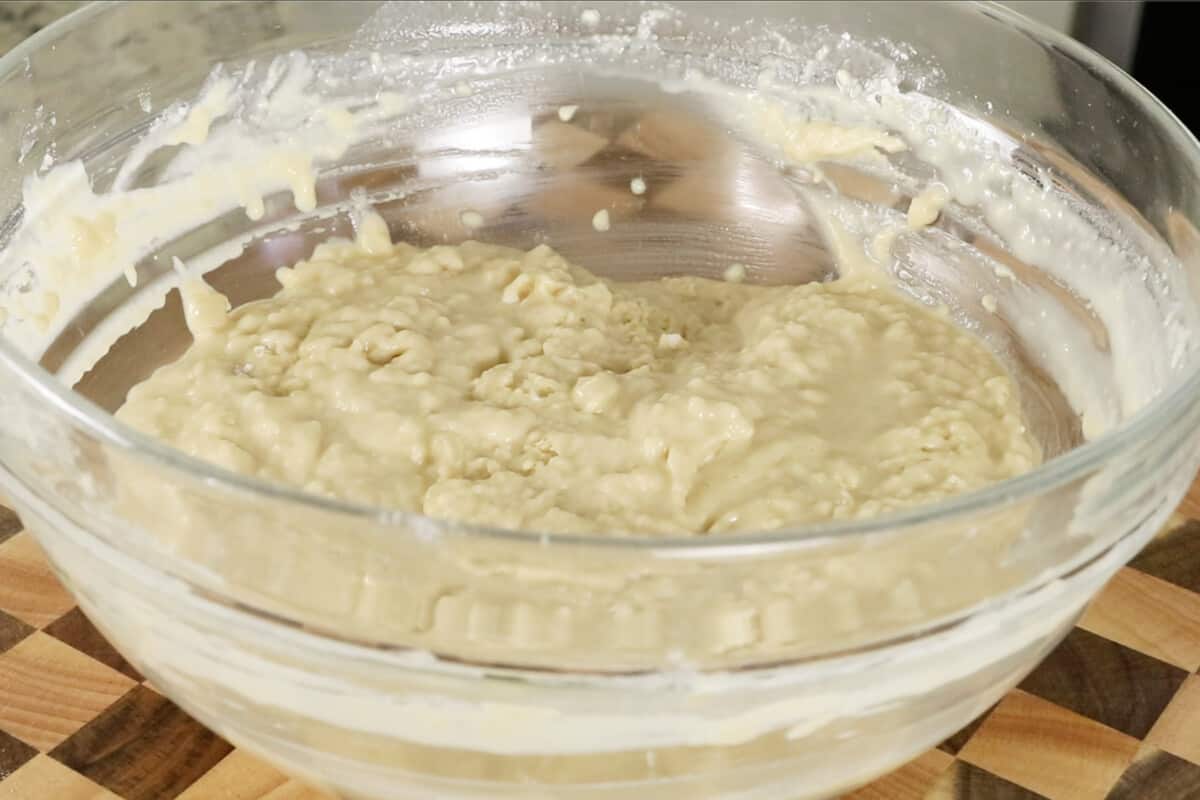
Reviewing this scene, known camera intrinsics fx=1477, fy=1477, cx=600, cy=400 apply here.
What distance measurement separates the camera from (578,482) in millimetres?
886

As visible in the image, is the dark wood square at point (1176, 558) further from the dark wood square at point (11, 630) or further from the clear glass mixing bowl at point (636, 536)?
the dark wood square at point (11, 630)

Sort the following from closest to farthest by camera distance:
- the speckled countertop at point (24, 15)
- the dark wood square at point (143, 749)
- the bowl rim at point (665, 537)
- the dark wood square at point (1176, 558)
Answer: the bowl rim at point (665, 537)
the dark wood square at point (143, 749)
the dark wood square at point (1176, 558)
the speckled countertop at point (24, 15)

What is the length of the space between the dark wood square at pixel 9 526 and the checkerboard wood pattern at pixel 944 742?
36mm

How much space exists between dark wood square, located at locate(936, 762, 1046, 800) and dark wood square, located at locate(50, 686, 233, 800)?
43 cm

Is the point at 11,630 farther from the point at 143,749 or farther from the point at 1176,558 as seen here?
the point at 1176,558

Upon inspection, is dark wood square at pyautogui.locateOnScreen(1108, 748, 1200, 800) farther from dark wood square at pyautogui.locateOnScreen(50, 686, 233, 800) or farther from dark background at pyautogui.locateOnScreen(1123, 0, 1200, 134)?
dark background at pyautogui.locateOnScreen(1123, 0, 1200, 134)

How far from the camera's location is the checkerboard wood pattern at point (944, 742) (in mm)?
857

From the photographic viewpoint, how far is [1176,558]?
104 centimetres

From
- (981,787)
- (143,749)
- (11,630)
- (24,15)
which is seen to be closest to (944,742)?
(981,787)

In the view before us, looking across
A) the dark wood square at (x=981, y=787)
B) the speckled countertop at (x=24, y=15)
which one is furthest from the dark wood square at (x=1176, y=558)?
the speckled countertop at (x=24, y=15)

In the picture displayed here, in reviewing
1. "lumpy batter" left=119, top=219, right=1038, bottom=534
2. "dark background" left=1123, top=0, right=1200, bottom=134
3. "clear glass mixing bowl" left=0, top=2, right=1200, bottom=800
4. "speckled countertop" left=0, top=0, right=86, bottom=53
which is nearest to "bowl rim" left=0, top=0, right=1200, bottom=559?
"clear glass mixing bowl" left=0, top=2, right=1200, bottom=800

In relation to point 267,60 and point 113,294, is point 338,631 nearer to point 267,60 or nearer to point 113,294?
point 113,294

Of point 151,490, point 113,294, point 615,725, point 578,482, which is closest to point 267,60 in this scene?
point 113,294

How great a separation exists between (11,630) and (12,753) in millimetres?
115
